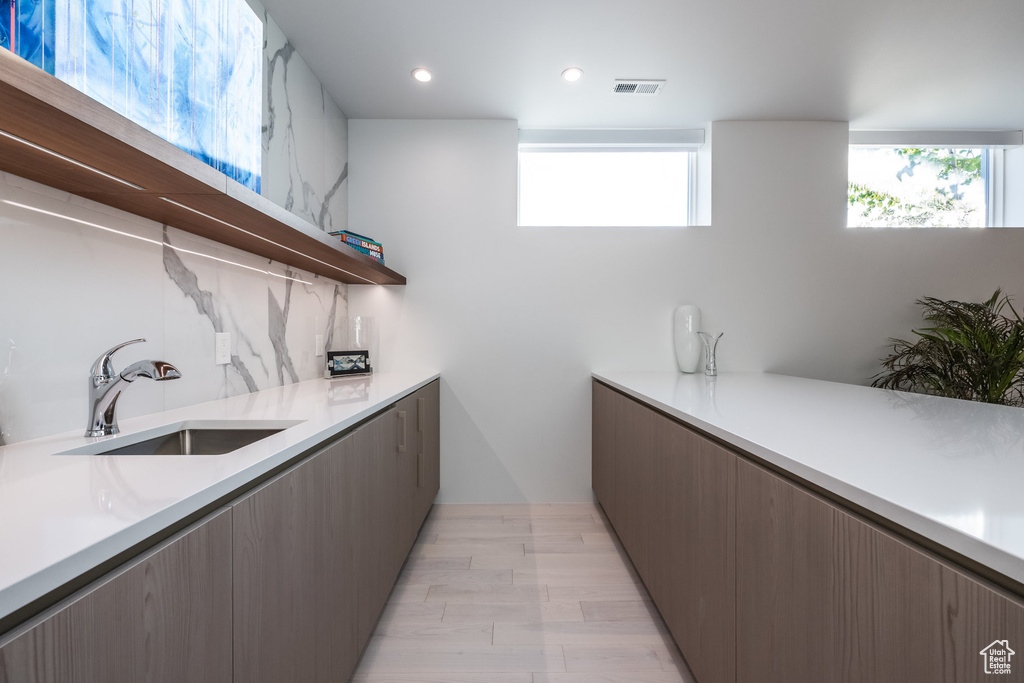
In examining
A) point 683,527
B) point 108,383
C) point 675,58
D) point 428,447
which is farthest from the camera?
point 428,447

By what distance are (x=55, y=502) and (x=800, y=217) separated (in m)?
3.58

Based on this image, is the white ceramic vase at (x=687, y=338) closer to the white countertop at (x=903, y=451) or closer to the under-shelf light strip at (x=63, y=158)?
the white countertop at (x=903, y=451)

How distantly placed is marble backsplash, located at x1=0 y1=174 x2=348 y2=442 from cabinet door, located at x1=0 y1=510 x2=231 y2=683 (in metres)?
0.69

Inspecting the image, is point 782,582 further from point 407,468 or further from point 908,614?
point 407,468

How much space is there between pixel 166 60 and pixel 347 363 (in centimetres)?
168

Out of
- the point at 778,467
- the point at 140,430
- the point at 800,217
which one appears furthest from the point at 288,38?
the point at 800,217

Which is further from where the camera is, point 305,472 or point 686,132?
point 686,132

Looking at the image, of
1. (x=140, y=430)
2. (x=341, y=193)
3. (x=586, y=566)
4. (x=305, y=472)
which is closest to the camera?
(x=305, y=472)

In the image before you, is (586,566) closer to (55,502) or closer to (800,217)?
(55,502)

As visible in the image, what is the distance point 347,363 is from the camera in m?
2.61

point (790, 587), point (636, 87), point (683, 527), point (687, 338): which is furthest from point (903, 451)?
point (636, 87)

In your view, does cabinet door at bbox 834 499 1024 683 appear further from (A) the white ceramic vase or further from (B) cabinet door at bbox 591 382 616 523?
(A) the white ceramic vase

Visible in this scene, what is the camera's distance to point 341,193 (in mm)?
2895

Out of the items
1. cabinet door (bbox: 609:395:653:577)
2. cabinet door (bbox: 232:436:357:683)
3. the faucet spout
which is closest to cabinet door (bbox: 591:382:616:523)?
cabinet door (bbox: 609:395:653:577)
